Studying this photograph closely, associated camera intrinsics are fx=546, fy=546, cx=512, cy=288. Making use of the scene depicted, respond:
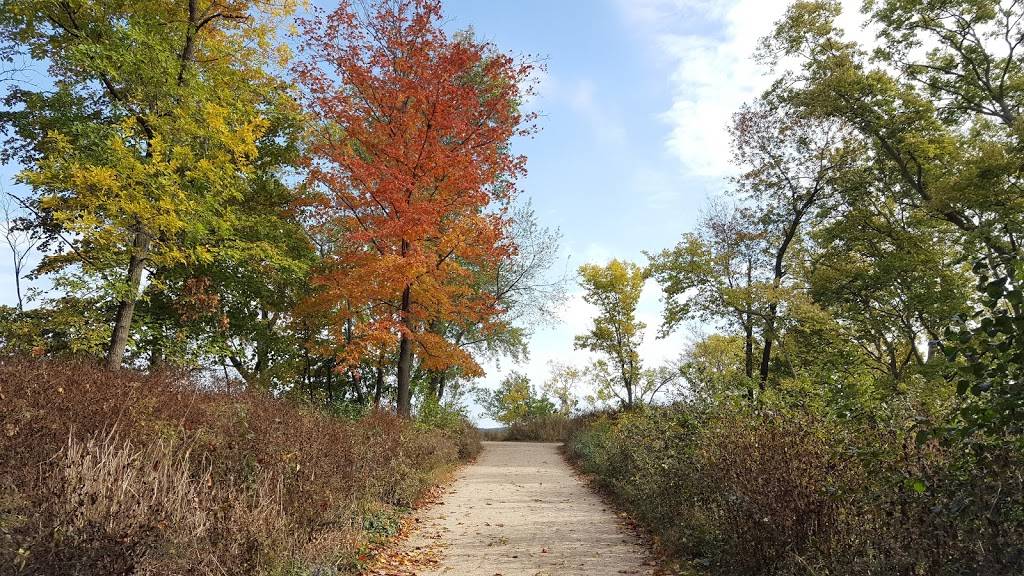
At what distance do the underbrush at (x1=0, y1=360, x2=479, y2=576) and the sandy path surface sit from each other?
996 millimetres

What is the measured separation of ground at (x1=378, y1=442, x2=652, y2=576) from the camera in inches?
240

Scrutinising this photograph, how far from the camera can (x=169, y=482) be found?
190 inches

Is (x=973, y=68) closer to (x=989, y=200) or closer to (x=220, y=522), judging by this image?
(x=989, y=200)

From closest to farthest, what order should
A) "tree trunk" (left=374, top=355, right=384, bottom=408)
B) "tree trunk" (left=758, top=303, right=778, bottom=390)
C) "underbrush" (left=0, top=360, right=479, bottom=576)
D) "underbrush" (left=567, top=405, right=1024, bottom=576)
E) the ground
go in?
1. "underbrush" (left=567, top=405, right=1024, bottom=576)
2. "underbrush" (left=0, top=360, right=479, bottom=576)
3. the ground
4. "tree trunk" (left=758, top=303, right=778, bottom=390)
5. "tree trunk" (left=374, top=355, right=384, bottom=408)

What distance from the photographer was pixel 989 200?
15.9 meters

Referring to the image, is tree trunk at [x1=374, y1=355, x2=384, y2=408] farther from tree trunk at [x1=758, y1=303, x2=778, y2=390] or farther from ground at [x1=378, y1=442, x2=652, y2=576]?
tree trunk at [x1=758, y1=303, x2=778, y2=390]

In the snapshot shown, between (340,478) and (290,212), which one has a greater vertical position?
(290,212)

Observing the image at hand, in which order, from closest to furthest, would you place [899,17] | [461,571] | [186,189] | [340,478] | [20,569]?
1. [20,569]
2. [461,571]
3. [340,478]
4. [186,189]
5. [899,17]

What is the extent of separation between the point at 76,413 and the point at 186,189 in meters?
9.22

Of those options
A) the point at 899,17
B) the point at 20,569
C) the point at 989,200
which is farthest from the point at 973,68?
the point at 20,569

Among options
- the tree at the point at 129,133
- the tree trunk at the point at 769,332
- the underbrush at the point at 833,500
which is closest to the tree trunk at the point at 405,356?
the tree at the point at 129,133

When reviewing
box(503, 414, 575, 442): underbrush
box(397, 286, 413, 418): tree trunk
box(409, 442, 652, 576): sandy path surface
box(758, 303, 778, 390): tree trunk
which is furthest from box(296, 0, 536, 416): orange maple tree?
box(503, 414, 575, 442): underbrush

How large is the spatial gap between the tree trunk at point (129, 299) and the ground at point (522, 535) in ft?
25.6

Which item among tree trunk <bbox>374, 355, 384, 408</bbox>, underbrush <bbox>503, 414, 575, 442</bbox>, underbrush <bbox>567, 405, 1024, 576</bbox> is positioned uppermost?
tree trunk <bbox>374, 355, 384, 408</bbox>
